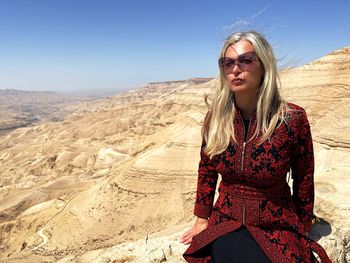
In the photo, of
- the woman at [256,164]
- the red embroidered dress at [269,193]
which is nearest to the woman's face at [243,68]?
the woman at [256,164]

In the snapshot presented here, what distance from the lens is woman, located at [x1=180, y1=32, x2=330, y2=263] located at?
2.69m

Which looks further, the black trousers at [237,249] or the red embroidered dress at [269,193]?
the red embroidered dress at [269,193]

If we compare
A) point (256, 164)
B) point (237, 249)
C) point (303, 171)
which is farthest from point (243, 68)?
point (237, 249)

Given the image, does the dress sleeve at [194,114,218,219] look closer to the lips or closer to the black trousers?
the black trousers

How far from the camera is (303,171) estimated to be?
2871 millimetres

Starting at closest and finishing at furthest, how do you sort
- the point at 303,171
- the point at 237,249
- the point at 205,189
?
1. the point at 237,249
2. the point at 303,171
3. the point at 205,189

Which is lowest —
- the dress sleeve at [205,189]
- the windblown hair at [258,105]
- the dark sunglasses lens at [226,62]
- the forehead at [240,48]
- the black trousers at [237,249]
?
the black trousers at [237,249]

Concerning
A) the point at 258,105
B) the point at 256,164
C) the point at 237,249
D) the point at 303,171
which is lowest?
the point at 237,249

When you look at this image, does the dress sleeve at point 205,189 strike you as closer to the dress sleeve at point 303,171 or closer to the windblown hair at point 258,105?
the windblown hair at point 258,105

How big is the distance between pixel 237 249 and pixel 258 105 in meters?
1.07

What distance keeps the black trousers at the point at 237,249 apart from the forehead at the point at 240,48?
132 cm

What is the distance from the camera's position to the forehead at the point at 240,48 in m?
2.72

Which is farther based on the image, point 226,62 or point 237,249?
point 226,62

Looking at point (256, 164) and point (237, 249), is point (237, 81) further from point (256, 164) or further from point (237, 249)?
point (237, 249)
